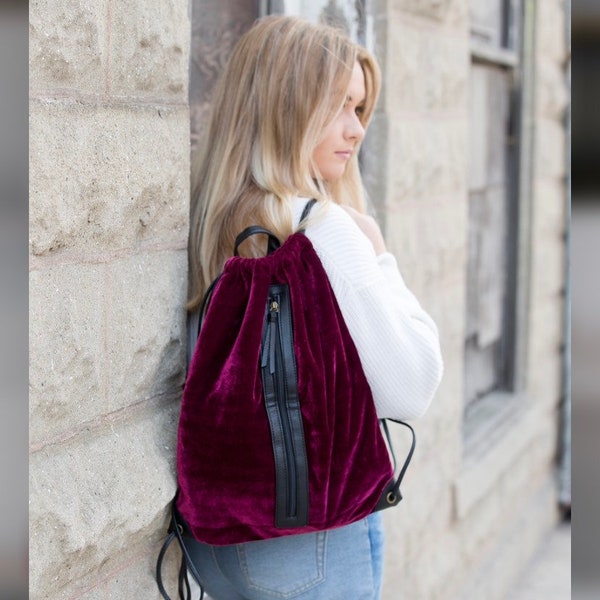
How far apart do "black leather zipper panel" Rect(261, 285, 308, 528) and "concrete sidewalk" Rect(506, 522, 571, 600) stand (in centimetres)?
334

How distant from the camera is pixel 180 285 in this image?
2002 mm

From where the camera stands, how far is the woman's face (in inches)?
82.6

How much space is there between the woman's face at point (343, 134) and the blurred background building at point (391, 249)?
0.30 meters

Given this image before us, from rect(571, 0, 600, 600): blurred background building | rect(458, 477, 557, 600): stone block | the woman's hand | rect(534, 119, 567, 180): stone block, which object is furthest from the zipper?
rect(534, 119, 567, 180): stone block

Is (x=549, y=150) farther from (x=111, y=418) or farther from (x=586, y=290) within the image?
(x=586, y=290)

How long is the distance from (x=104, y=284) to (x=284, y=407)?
38 centimetres

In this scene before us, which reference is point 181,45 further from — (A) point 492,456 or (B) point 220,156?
(A) point 492,456

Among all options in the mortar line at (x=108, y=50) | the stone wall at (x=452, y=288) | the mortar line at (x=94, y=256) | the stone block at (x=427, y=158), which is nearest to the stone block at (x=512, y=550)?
the stone wall at (x=452, y=288)

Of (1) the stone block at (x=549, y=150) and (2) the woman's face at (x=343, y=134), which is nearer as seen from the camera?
(2) the woman's face at (x=343, y=134)

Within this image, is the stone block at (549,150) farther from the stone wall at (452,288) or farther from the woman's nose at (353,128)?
the woman's nose at (353,128)

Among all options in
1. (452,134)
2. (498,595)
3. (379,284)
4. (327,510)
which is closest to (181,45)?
(379,284)

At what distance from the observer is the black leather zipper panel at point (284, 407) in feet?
5.68

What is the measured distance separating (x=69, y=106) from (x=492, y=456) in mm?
3313

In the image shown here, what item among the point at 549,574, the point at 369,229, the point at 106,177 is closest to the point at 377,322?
the point at 369,229
